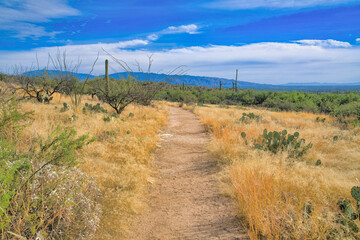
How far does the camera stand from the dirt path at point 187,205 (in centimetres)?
311

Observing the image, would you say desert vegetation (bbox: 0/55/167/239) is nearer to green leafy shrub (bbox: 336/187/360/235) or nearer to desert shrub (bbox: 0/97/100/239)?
desert shrub (bbox: 0/97/100/239)

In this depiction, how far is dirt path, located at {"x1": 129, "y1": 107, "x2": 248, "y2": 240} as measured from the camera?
311cm

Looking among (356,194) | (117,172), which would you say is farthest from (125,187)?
(356,194)

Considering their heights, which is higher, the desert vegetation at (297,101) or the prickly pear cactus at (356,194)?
the desert vegetation at (297,101)

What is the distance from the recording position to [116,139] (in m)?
7.05

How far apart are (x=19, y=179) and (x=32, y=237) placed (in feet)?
2.30

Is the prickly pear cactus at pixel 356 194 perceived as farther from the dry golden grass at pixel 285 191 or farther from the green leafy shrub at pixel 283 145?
the green leafy shrub at pixel 283 145

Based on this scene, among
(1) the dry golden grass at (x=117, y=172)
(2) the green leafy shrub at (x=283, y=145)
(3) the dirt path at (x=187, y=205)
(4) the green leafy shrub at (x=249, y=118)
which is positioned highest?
(4) the green leafy shrub at (x=249, y=118)

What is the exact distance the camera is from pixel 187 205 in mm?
3896

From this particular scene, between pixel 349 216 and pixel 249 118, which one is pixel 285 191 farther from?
pixel 249 118

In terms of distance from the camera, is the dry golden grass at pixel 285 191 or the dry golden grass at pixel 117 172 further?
the dry golden grass at pixel 117 172

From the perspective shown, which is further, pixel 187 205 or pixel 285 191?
pixel 187 205

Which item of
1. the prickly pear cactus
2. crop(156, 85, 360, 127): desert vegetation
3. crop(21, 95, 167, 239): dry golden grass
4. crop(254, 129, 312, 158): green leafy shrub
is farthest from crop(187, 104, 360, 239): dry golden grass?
crop(156, 85, 360, 127): desert vegetation

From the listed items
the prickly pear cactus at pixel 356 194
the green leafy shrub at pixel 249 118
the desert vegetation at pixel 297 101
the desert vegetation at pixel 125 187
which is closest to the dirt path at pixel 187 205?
the desert vegetation at pixel 125 187
